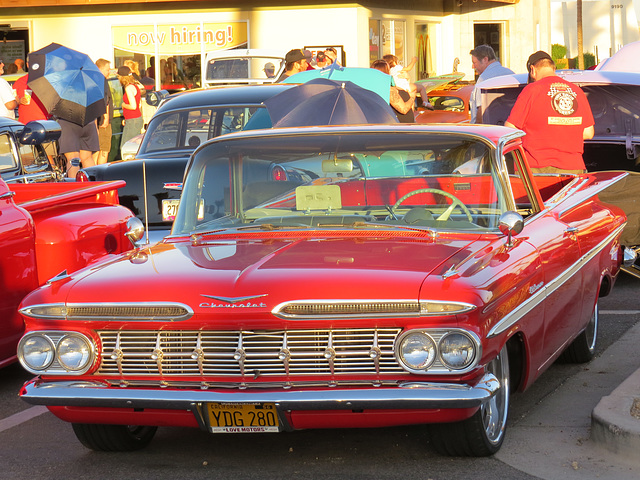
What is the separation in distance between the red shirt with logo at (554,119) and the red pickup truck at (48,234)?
3.59 metres

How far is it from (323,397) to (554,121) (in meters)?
5.74

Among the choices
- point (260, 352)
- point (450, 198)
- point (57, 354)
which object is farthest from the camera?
point (450, 198)

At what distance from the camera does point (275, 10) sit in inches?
1222

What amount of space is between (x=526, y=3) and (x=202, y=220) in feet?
114

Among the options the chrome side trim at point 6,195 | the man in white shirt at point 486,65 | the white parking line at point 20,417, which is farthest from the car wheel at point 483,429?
the man in white shirt at point 486,65

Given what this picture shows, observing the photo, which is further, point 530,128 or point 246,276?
point 530,128

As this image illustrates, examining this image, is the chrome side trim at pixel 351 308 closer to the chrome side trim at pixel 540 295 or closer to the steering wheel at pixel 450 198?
the chrome side trim at pixel 540 295

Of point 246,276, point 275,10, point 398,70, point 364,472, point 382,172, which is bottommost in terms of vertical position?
point 364,472

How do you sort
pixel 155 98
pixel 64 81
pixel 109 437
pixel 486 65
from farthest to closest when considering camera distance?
pixel 155 98, pixel 64 81, pixel 486 65, pixel 109 437

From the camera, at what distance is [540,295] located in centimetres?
558

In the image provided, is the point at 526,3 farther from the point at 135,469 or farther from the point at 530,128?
the point at 135,469

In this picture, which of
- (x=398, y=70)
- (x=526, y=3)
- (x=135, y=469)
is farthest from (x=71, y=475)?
(x=526, y=3)

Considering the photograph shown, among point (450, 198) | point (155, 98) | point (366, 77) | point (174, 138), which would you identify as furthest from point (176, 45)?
point (450, 198)

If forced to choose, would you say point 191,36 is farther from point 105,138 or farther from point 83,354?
point 83,354
